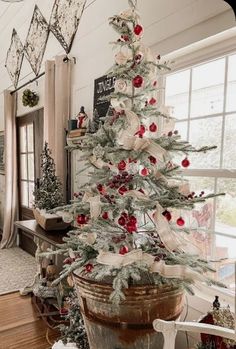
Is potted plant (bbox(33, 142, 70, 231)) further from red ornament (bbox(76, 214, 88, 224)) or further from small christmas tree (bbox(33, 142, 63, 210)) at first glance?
red ornament (bbox(76, 214, 88, 224))

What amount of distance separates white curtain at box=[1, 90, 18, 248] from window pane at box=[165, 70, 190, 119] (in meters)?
3.18

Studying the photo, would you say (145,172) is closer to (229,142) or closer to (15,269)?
(229,142)

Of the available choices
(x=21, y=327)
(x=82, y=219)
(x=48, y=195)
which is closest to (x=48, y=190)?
(x=48, y=195)

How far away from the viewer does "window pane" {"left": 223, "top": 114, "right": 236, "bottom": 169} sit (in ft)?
5.43

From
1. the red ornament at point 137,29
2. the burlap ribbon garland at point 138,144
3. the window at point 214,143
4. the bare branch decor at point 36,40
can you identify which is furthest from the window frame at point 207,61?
the bare branch decor at point 36,40

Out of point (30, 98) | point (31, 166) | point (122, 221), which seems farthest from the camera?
point (31, 166)

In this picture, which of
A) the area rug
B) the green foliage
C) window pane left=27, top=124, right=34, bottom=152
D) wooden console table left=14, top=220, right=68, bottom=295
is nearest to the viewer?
wooden console table left=14, top=220, right=68, bottom=295

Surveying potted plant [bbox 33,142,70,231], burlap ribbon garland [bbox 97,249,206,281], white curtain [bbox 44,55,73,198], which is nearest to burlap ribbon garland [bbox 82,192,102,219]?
burlap ribbon garland [bbox 97,249,206,281]

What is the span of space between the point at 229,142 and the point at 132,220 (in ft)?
2.60

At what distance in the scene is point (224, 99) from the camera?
1691mm

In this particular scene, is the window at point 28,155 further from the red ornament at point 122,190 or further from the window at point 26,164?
the red ornament at point 122,190

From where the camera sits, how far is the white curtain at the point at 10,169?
14.8 ft

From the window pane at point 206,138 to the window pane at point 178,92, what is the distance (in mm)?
129

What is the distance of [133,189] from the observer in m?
1.40
